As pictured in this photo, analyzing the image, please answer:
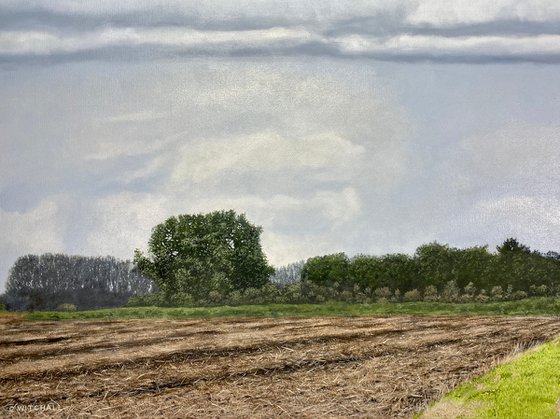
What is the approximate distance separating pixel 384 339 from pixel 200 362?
932 centimetres

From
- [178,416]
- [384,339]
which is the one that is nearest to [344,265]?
[384,339]

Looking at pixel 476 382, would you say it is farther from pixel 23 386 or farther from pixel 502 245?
pixel 502 245

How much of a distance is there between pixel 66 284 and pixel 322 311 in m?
18.7

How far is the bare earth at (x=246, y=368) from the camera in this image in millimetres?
19422

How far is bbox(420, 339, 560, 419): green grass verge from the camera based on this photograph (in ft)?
57.2

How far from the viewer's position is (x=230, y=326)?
3997 cm

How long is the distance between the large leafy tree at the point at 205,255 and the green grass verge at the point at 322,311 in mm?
9031

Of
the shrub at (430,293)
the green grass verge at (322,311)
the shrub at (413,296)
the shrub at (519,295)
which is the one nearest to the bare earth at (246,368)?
the green grass verge at (322,311)

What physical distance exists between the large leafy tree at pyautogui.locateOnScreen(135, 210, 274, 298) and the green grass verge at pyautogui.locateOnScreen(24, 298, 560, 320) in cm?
903

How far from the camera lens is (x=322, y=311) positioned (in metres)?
55.6

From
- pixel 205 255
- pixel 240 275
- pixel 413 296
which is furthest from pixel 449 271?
pixel 205 255

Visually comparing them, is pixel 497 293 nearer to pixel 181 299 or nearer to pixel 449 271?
pixel 449 271

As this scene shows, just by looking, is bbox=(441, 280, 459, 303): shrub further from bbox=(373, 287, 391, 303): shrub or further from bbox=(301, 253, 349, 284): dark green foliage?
bbox=(301, 253, 349, 284): dark green foliage

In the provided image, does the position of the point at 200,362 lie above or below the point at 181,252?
below
